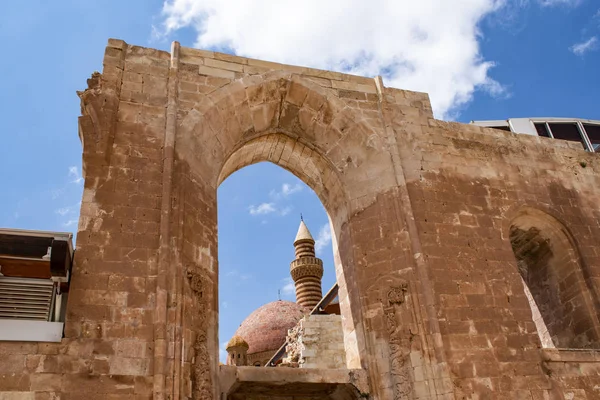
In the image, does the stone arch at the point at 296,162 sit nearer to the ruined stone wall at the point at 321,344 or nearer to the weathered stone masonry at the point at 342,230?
the weathered stone masonry at the point at 342,230

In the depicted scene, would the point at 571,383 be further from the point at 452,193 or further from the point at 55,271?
the point at 55,271

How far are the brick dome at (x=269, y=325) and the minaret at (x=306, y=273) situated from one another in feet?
1.94

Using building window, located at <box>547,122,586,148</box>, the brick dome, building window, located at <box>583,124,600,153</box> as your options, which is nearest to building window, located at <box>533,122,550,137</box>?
building window, located at <box>547,122,586,148</box>

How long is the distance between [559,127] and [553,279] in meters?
7.83

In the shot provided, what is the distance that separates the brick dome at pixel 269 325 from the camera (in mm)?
22703

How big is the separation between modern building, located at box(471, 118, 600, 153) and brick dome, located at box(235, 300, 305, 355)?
12.6m

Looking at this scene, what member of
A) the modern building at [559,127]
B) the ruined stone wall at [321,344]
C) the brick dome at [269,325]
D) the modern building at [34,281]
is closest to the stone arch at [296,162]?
the ruined stone wall at [321,344]

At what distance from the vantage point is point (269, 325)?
2355 cm

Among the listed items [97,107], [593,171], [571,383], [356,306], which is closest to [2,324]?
[97,107]

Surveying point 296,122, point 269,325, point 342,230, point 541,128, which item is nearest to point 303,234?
point 269,325

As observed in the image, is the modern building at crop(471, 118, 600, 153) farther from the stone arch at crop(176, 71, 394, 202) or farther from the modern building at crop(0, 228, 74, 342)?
the modern building at crop(0, 228, 74, 342)

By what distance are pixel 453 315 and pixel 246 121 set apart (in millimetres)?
4311

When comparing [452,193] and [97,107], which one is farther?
[452,193]

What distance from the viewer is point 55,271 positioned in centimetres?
559
